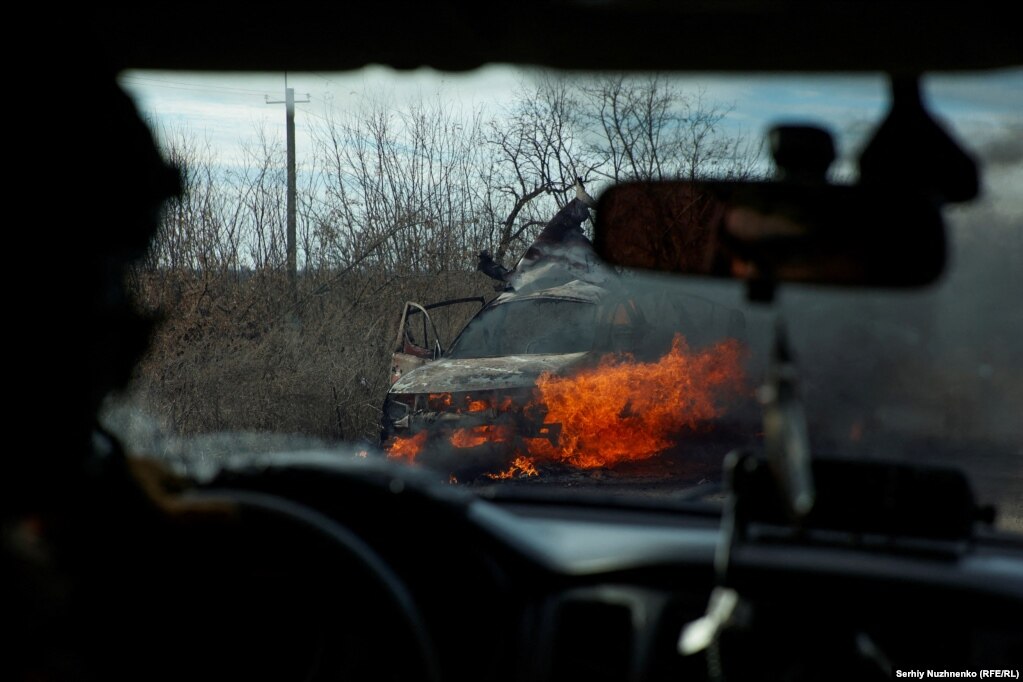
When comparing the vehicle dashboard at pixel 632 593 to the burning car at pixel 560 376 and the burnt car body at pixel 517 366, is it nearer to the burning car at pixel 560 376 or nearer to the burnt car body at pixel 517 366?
the burning car at pixel 560 376

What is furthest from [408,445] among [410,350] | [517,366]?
[410,350]

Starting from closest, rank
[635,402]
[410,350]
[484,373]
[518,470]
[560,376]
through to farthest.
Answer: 1. [635,402]
2. [518,470]
3. [560,376]
4. [484,373]
5. [410,350]

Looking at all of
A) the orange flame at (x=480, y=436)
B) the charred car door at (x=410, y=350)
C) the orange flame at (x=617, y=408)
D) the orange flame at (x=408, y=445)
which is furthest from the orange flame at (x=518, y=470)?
the charred car door at (x=410, y=350)

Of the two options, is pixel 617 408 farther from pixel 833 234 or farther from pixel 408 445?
pixel 833 234

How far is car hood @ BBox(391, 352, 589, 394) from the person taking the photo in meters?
6.91

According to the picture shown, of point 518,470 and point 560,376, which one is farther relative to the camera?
point 560,376

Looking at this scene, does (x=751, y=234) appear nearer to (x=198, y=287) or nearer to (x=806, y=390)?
(x=806, y=390)

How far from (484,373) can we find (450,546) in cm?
459

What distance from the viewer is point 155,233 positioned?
9.12ft

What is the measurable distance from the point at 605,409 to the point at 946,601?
11.6ft

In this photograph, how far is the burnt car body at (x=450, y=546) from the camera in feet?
7.52

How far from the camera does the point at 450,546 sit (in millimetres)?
2674

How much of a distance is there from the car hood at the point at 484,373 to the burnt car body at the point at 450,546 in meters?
4.02

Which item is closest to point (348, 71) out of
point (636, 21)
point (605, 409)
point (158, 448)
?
point (636, 21)
